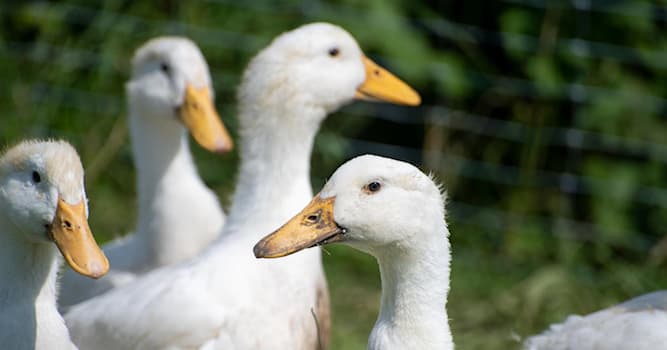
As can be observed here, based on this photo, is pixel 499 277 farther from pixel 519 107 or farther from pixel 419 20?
pixel 419 20

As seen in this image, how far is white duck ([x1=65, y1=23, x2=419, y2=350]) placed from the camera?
414 centimetres

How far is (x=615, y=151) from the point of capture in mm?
6633

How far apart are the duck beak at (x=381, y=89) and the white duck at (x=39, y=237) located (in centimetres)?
148

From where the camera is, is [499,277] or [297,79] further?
[499,277]

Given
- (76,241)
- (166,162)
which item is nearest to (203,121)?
(166,162)

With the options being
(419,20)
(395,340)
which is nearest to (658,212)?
(419,20)

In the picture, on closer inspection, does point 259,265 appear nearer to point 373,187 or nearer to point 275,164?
point 275,164

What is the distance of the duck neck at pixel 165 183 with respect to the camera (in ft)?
17.1

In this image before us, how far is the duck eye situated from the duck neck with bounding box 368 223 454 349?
0.18m

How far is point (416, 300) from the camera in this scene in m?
3.59

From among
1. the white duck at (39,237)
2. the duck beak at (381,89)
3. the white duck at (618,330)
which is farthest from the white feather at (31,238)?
the white duck at (618,330)

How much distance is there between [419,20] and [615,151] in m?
1.22

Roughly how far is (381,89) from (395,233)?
1.41 metres

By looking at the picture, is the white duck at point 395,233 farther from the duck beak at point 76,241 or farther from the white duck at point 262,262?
the white duck at point 262,262
